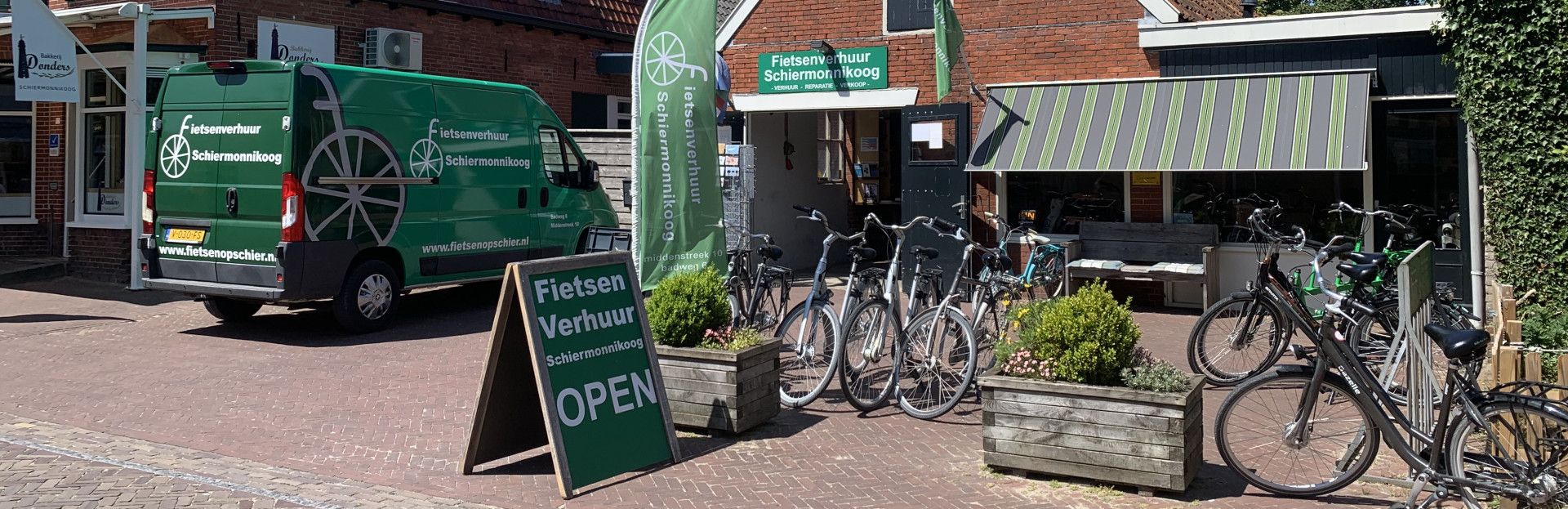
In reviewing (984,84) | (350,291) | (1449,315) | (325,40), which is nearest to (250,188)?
(350,291)

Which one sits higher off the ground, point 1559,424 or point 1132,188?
point 1132,188

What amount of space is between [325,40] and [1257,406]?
526 inches

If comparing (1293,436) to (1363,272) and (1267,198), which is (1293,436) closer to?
(1363,272)

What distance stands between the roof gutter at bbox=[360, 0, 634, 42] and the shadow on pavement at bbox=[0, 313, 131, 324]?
5644 millimetres

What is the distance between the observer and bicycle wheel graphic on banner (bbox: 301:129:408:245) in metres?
10.3

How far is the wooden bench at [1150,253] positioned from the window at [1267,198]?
0.28 metres

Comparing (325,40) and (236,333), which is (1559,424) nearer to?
(236,333)

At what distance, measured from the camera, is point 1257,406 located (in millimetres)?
5602

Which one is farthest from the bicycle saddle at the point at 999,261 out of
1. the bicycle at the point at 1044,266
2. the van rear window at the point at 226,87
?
the van rear window at the point at 226,87

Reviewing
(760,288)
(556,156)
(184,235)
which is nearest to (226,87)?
(184,235)

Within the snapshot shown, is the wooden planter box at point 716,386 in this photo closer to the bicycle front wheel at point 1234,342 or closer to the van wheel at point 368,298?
the bicycle front wheel at point 1234,342

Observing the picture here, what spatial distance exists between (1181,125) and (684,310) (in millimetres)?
6919

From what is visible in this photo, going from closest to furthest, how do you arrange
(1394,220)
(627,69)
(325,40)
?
(1394,220)
(325,40)
(627,69)

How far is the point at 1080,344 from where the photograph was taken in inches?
231
